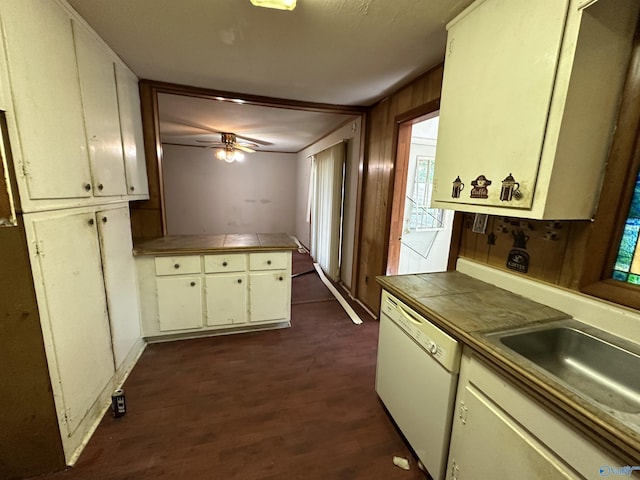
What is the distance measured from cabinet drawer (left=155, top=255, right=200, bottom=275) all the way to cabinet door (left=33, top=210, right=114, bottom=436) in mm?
583

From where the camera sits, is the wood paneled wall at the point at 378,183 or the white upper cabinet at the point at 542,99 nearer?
the white upper cabinet at the point at 542,99

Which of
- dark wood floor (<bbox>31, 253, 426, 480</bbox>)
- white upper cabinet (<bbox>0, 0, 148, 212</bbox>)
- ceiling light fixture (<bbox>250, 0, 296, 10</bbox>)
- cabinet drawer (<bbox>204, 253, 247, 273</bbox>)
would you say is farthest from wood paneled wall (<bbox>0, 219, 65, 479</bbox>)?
ceiling light fixture (<bbox>250, 0, 296, 10</bbox>)

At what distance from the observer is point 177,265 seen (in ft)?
7.40

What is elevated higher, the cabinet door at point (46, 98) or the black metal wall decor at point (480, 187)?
the cabinet door at point (46, 98)

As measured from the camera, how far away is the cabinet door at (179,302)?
2.27 meters

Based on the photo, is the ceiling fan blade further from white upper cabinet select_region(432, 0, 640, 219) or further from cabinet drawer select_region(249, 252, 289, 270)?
white upper cabinet select_region(432, 0, 640, 219)

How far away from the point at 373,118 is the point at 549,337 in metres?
2.49

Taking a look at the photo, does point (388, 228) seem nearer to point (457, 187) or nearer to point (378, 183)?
point (378, 183)

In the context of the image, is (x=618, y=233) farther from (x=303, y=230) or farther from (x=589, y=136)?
(x=303, y=230)

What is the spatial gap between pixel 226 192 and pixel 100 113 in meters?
4.53

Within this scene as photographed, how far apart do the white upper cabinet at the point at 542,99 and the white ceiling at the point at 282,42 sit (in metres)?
0.36

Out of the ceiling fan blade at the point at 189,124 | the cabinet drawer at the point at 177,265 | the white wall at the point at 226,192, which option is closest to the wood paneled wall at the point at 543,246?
the cabinet drawer at the point at 177,265

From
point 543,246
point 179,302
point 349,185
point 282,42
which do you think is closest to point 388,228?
point 349,185

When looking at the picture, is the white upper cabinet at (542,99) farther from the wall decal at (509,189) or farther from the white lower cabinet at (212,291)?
the white lower cabinet at (212,291)
